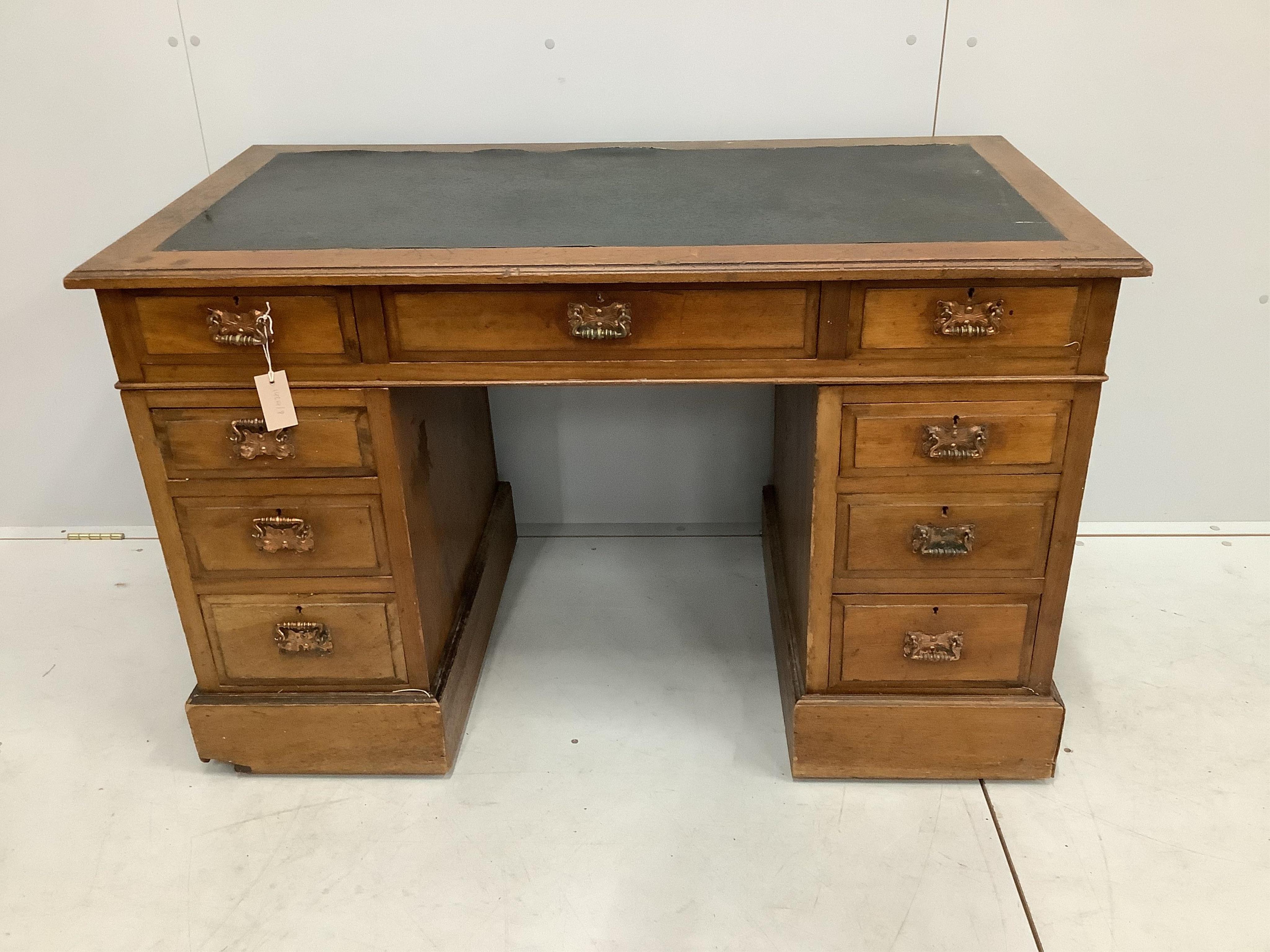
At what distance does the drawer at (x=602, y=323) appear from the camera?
1384mm

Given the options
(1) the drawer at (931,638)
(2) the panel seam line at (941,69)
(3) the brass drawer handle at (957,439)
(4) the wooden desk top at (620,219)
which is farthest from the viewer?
(2) the panel seam line at (941,69)

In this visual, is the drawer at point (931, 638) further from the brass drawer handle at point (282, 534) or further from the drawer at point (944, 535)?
the brass drawer handle at point (282, 534)

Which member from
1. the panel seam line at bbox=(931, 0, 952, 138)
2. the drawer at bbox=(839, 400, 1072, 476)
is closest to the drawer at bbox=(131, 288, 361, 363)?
the drawer at bbox=(839, 400, 1072, 476)

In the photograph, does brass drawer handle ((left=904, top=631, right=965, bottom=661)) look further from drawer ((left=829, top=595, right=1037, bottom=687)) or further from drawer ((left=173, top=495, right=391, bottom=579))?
drawer ((left=173, top=495, right=391, bottom=579))

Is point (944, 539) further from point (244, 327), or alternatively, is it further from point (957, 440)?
point (244, 327)

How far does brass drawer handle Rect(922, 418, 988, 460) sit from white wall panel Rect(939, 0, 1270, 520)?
83cm

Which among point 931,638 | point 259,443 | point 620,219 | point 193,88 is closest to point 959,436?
point 931,638

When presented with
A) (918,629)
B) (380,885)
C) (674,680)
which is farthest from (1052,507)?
(380,885)

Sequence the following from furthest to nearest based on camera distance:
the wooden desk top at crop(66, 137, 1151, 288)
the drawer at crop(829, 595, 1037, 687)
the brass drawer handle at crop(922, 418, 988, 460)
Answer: the drawer at crop(829, 595, 1037, 687) < the brass drawer handle at crop(922, 418, 988, 460) < the wooden desk top at crop(66, 137, 1151, 288)

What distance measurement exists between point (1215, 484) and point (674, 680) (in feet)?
4.38

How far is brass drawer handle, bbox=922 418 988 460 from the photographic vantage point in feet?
4.72

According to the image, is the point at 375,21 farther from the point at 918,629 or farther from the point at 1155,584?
the point at 1155,584

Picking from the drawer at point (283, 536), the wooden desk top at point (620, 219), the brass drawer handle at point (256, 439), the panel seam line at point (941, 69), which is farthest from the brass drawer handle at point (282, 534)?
the panel seam line at point (941, 69)

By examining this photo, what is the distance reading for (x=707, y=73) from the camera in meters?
1.95
